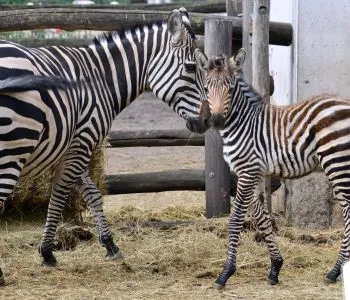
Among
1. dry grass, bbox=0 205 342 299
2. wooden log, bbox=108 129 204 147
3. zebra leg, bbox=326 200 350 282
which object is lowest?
dry grass, bbox=0 205 342 299

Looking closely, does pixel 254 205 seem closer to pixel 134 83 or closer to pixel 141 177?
pixel 134 83

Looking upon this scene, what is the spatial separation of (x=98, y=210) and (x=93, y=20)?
6.81ft

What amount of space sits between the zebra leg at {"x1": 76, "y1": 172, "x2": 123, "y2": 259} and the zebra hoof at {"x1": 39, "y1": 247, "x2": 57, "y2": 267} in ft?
1.66

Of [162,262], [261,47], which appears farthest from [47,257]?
[261,47]

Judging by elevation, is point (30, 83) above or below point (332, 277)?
above

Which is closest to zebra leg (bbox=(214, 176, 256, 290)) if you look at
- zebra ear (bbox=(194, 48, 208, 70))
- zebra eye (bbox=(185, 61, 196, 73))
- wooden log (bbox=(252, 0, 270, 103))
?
zebra ear (bbox=(194, 48, 208, 70))

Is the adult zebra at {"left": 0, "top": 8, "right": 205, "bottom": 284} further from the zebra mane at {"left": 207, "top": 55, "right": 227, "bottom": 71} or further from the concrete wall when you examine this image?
the concrete wall

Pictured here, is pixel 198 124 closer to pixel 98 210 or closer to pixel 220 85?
pixel 220 85

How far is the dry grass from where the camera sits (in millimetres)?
6672

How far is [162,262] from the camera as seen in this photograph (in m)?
7.63

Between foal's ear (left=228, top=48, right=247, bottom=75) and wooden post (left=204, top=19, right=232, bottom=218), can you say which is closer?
foal's ear (left=228, top=48, right=247, bottom=75)

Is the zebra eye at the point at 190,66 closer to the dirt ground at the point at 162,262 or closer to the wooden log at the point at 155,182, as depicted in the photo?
the dirt ground at the point at 162,262

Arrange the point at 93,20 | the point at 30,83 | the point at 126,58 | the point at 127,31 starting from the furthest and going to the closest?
1. the point at 93,20
2. the point at 127,31
3. the point at 126,58
4. the point at 30,83

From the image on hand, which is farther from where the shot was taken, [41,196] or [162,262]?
[41,196]
